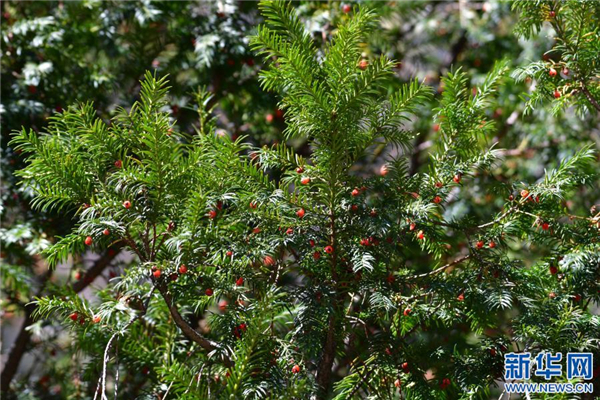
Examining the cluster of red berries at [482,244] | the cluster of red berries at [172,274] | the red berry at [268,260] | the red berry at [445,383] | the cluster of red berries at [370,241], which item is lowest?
the red berry at [445,383]

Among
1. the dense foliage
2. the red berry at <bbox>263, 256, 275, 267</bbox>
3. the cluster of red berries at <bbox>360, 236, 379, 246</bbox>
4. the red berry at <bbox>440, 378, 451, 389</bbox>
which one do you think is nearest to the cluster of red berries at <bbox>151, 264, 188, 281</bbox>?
the dense foliage

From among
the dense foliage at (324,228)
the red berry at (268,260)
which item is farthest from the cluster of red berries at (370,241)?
the red berry at (268,260)

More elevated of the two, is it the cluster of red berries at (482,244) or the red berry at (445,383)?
the cluster of red berries at (482,244)

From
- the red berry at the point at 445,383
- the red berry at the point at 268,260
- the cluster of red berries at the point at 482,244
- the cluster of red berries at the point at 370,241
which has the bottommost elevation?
the red berry at the point at 445,383

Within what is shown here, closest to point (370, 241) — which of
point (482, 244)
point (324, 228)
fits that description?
point (324, 228)

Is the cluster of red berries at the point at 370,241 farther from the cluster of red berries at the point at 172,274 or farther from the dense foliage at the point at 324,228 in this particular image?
the cluster of red berries at the point at 172,274

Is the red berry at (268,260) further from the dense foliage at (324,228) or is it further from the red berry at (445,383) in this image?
the red berry at (445,383)

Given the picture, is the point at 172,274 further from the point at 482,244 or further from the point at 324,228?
the point at 482,244

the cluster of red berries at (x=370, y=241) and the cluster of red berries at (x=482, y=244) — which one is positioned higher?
the cluster of red berries at (x=482, y=244)

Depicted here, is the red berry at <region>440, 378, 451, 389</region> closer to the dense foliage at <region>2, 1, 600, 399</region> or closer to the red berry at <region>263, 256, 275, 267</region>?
the dense foliage at <region>2, 1, 600, 399</region>

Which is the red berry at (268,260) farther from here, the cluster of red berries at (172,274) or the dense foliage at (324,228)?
the cluster of red berries at (172,274)

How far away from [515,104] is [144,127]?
4.37 feet

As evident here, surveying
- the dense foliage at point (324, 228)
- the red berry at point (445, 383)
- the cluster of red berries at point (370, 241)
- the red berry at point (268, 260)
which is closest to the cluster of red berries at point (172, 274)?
the dense foliage at point (324, 228)

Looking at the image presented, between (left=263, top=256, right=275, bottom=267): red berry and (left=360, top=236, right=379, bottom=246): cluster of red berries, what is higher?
(left=360, top=236, right=379, bottom=246): cluster of red berries
